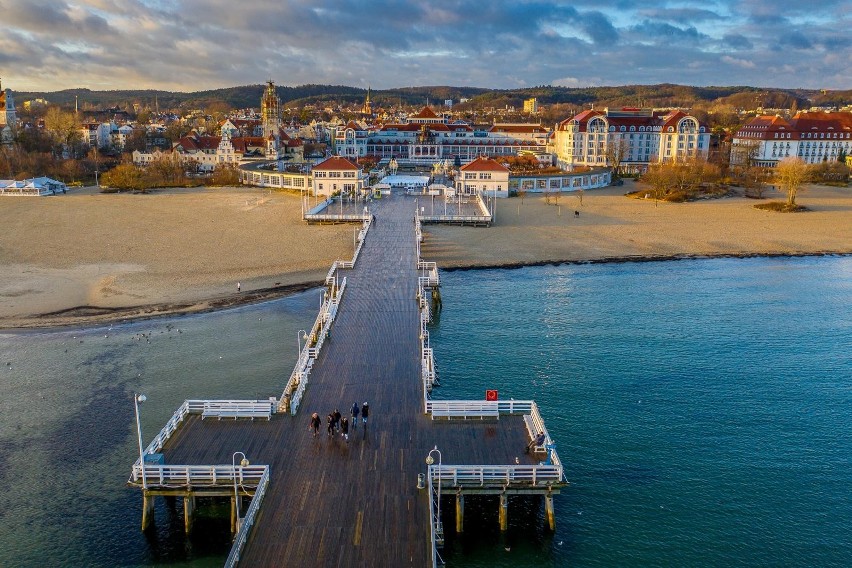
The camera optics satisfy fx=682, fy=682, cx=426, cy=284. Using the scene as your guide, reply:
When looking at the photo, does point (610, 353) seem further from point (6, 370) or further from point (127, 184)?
point (127, 184)

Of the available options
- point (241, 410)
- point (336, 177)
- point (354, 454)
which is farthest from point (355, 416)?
point (336, 177)

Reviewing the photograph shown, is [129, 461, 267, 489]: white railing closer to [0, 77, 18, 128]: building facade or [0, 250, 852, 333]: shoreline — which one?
[0, 250, 852, 333]: shoreline

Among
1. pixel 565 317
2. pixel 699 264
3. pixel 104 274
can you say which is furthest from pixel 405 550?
pixel 699 264

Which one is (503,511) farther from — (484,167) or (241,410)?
(484,167)

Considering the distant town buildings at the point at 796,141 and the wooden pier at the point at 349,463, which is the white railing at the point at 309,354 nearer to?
the wooden pier at the point at 349,463

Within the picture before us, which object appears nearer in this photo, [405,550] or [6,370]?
[405,550]

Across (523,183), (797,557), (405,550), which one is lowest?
(797,557)
